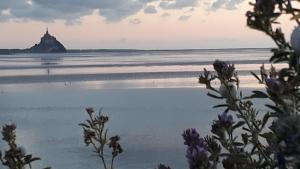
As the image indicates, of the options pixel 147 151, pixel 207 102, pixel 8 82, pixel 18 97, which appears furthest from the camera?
pixel 8 82

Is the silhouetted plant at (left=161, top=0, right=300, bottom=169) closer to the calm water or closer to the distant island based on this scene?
the calm water

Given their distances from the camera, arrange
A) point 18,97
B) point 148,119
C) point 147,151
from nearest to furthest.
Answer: point 147,151 < point 148,119 < point 18,97

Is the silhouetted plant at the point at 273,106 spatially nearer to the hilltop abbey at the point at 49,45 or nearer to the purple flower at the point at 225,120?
the purple flower at the point at 225,120

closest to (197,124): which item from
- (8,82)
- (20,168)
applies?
(20,168)

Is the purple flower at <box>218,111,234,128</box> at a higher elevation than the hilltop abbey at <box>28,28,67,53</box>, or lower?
lower

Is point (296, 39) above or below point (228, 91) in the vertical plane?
above

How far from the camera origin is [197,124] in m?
11.2

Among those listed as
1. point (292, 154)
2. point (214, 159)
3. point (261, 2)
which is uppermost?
point (261, 2)

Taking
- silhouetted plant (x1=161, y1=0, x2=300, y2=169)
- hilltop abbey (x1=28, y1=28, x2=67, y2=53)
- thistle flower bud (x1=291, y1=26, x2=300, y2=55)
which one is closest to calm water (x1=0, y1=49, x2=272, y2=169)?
silhouetted plant (x1=161, y1=0, x2=300, y2=169)

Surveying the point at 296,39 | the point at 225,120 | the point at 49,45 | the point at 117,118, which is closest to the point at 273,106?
the point at 225,120

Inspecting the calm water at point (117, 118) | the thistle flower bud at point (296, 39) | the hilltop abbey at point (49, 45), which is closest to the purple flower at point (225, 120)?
the thistle flower bud at point (296, 39)

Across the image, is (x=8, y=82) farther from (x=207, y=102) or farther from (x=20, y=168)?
(x=20, y=168)

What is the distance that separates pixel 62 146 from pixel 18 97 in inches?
373

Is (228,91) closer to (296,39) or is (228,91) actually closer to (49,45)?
(296,39)
